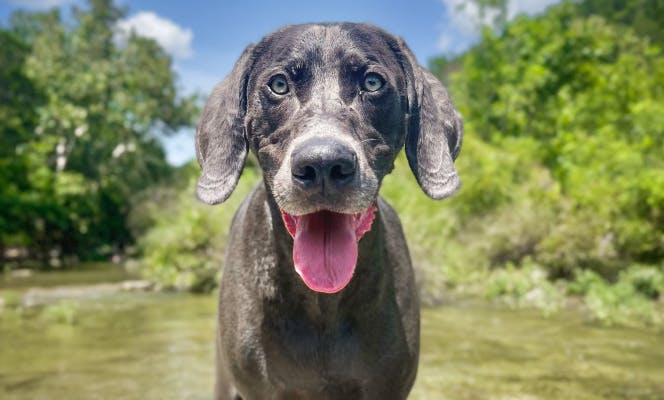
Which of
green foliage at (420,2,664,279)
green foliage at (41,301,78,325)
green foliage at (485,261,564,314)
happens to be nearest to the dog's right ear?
green foliage at (41,301,78,325)

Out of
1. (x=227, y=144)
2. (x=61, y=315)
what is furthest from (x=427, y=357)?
(x=61, y=315)

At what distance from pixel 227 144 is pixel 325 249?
2.38ft

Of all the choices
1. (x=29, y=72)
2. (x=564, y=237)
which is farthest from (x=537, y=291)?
(x=29, y=72)

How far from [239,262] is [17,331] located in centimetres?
575

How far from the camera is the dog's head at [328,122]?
82.4 inches

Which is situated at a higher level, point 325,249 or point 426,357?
point 325,249

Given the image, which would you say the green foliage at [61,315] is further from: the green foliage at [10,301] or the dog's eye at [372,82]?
the dog's eye at [372,82]

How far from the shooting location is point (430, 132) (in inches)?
103

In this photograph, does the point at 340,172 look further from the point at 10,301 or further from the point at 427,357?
the point at 10,301

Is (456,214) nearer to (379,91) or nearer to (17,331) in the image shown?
(17,331)

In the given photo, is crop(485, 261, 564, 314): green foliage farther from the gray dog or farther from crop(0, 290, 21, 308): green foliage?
crop(0, 290, 21, 308): green foliage

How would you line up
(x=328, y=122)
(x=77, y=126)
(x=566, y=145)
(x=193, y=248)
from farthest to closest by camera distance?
(x=77, y=126), (x=566, y=145), (x=193, y=248), (x=328, y=122)

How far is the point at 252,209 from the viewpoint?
2986 mm

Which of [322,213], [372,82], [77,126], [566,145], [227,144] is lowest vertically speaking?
[322,213]
